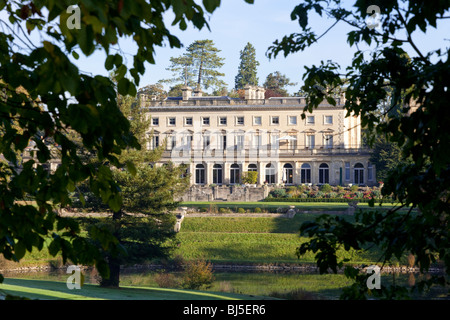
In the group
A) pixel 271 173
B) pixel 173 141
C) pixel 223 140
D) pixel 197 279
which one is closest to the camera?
pixel 197 279

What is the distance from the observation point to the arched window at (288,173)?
53.3 metres

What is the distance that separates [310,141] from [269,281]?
108 ft

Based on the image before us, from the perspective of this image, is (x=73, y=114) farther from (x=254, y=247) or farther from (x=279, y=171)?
(x=279, y=171)

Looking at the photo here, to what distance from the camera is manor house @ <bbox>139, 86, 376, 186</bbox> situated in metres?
52.5

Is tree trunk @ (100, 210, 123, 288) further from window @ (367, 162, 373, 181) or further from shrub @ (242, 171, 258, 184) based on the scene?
window @ (367, 162, 373, 181)

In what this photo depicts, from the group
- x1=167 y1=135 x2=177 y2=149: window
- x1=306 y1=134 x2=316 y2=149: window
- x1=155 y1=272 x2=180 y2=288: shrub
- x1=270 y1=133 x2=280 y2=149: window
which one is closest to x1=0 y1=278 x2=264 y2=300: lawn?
x1=155 y1=272 x2=180 y2=288: shrub

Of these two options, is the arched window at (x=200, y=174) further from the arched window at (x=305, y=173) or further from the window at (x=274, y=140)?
the arched window at (x=305, y=173)

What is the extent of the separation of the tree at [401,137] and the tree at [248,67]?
213ft

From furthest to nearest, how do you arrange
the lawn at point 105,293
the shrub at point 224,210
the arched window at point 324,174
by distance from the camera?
the arched window at point 324,174
the shrub at point 224,210
the lawn at point 105,293

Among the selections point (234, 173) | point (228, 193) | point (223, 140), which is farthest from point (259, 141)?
Answer: point (228, 193)

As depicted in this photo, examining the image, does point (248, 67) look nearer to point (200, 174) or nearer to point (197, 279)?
point (200, 174)

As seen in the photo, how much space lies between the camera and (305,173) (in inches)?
2087

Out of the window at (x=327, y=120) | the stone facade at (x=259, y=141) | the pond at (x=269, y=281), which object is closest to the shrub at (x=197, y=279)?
the pond at (x=269, y=281)

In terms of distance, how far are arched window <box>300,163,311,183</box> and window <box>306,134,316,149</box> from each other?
A: 2.47m
